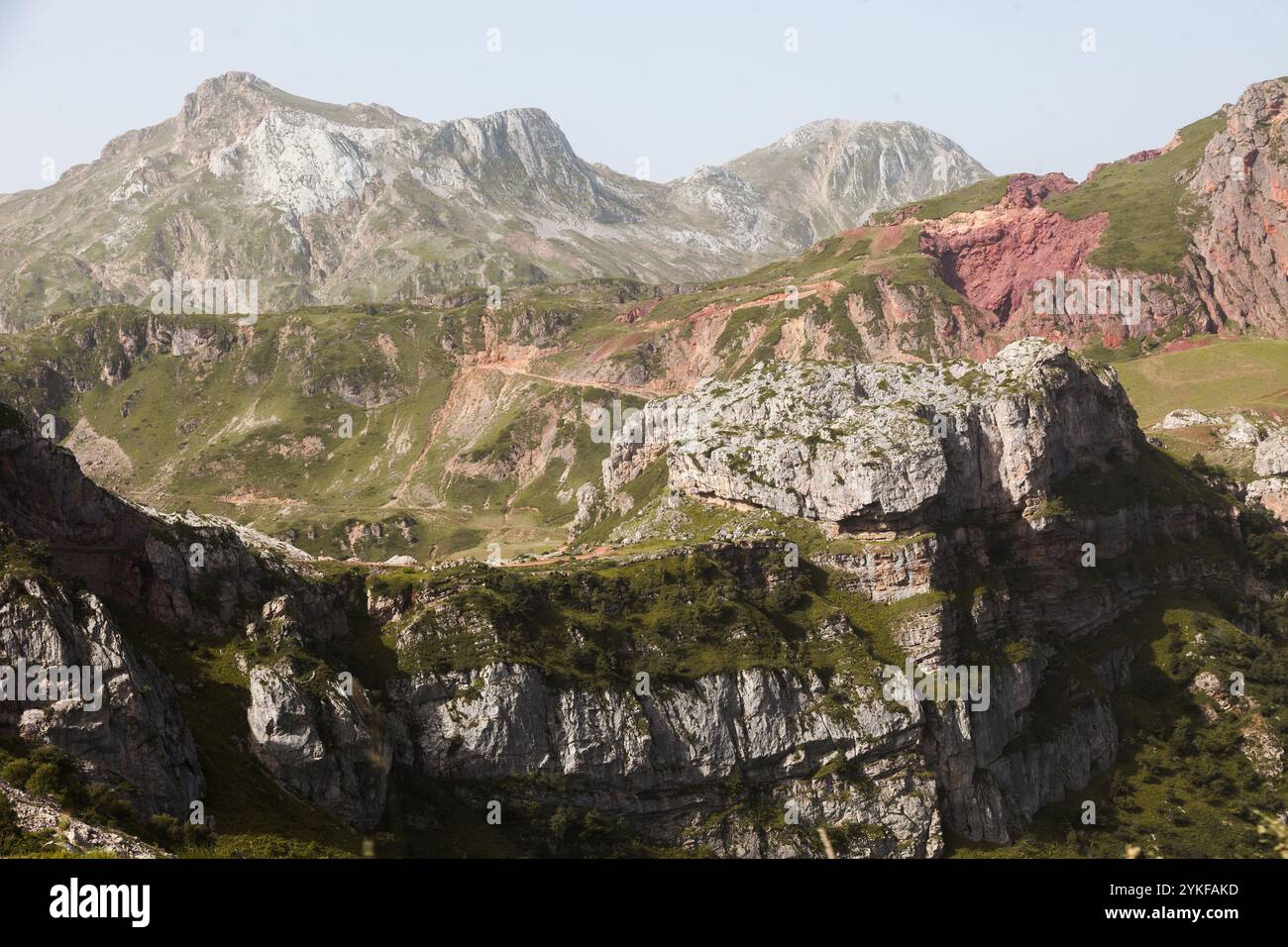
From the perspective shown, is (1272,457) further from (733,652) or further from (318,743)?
(318,743)

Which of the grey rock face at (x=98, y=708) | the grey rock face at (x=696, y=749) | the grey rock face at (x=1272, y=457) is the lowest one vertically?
the grey rock face at (x=696, y=749)

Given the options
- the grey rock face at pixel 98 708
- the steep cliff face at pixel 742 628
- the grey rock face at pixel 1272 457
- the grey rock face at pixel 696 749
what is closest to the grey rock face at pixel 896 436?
the steep cliff face at pixel 742 628

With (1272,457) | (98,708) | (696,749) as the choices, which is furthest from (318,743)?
(1272,457)

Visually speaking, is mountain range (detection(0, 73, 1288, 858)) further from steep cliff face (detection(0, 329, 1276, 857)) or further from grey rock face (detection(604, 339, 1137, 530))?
grey rock face (detection(604, 339, 1137, 530))

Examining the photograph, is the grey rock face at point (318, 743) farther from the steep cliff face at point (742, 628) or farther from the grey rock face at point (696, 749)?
the grey rock face at point (696, 749)

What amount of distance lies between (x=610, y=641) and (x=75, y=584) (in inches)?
2038

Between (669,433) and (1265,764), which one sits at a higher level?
(669,433)

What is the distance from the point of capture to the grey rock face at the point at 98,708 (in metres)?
68.2

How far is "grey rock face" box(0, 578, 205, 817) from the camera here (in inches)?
2685

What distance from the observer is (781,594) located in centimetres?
12638

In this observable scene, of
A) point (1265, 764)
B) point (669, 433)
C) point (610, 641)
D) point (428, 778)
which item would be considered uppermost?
point (669, 433)

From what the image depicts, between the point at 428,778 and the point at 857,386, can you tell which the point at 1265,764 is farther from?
the point at 428,778

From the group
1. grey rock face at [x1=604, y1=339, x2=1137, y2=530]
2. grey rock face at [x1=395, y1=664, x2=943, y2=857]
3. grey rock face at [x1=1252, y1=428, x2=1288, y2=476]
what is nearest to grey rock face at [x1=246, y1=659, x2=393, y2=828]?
grey rock face at [x1=395, y1=664, x2=943, y2=857]
